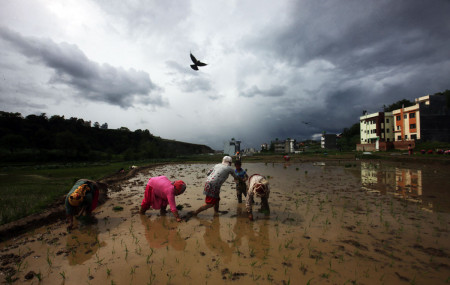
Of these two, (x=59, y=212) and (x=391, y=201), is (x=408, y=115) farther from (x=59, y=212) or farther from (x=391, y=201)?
(x=59, y=212)

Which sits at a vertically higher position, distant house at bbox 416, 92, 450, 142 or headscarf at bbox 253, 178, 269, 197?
distant house at bbox 416, 92, 450, 142

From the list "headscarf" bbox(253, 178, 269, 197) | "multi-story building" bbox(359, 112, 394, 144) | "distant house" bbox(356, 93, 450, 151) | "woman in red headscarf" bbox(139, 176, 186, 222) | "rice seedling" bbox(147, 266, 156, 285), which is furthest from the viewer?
"multi-story building" bbox(359, 112, 394, 144)

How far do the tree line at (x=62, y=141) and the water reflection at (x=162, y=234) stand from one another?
49933 millimetres

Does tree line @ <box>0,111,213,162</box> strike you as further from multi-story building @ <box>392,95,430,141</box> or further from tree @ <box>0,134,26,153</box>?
multi-story building @ <box>392,95,430,141</box>

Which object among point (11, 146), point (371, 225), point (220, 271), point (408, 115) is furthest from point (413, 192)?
point (11, 146)

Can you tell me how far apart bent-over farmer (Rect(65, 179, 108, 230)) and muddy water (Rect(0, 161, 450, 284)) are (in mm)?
512

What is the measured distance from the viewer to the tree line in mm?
45375

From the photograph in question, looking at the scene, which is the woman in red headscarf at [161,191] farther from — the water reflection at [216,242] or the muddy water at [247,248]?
the water reflection at [216,242]

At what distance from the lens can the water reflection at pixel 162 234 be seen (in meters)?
4.62

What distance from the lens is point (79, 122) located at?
80750 mm

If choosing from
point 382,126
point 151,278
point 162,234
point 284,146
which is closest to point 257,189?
point 162,234

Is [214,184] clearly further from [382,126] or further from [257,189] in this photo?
[382,126]

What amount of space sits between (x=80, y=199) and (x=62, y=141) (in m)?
53.4

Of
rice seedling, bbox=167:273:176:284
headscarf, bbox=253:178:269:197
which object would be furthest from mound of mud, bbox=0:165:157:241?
headscarf, bbox=253:178:269:197
